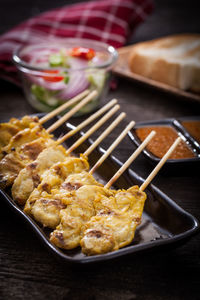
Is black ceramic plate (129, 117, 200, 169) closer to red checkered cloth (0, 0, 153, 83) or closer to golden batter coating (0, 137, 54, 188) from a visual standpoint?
golden batter coating (0, 137, 54, 188)

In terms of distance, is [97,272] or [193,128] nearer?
[97,272]

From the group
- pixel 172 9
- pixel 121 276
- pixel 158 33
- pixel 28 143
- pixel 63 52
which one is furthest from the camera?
pixel 172 9

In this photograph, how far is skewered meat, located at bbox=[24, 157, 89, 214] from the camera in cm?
245

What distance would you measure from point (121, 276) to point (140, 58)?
3184 mm

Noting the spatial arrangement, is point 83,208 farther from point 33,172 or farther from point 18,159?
point 18,159

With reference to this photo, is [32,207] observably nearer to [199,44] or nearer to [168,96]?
[168,96]

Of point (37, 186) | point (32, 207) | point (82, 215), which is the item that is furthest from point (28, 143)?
point (82, 215)

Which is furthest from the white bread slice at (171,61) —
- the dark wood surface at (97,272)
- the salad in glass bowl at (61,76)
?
the dark wood surface at (97,272)

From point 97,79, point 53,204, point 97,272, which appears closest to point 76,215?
point 53,204

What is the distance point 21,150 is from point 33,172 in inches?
13.8

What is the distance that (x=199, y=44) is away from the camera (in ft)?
16.1

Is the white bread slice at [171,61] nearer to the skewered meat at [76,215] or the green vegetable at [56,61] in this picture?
the green vegetable at [56,61]

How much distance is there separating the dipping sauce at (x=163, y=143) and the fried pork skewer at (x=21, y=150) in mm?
802

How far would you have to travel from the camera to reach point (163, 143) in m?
3.33
